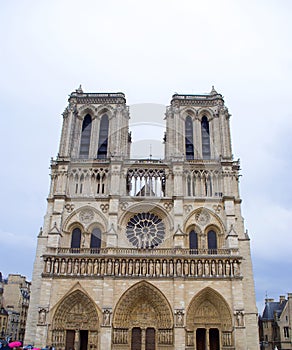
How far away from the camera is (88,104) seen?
3203 cm

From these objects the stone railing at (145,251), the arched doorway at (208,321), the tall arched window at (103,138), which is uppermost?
the tall arched window at (103,138)

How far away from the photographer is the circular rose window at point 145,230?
26844 millimetres

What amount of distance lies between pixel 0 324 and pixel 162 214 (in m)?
21.1

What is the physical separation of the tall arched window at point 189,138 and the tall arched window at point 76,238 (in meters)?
10.7

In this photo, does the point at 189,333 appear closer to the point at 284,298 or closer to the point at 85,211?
the point at 85,211

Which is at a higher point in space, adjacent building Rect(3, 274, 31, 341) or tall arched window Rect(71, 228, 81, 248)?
tall arched window Rect(71, 228, 81, 248)

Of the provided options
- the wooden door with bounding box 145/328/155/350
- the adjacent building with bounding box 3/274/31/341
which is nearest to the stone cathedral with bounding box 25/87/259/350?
the wooden door with bounding box 145/328/155/350

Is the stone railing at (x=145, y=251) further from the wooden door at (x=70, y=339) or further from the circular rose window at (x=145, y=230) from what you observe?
the wooden door at (x=70, y=339)

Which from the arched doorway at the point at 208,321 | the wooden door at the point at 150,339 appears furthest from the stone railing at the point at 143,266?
the wooden door at the point at 150,339

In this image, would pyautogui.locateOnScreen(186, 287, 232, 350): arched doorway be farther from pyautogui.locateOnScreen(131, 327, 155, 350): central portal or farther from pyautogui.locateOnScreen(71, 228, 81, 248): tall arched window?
pyautogui.locateOnScreen(71, 228, 81, 248): tall arched window

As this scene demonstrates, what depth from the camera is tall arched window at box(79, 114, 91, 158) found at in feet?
99.7

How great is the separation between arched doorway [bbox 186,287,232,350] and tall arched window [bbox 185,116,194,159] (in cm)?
1131

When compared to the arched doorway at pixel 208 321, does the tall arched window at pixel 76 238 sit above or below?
above

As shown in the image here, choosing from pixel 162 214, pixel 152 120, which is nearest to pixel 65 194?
pixel 162 214
